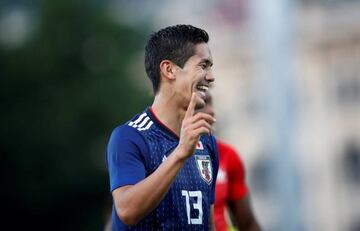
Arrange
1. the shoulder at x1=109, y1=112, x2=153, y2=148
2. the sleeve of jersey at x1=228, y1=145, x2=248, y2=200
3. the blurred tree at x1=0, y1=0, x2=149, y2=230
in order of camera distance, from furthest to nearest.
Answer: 1. the blurred tree at x1=0, y1=0, x2=149, y2=230
2. the sleeve of jersey at x1=228, y1=145, x2=248, y2=200
3. the shoulder at x1=109, y1=112, x2=153, y2=148

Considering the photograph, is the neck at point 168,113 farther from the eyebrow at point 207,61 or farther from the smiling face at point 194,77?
the eyebrow at point 207,61

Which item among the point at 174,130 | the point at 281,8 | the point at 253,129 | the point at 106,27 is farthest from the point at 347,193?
the point at 174,130

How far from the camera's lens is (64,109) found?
3103 centimetres

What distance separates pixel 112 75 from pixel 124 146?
25.2m

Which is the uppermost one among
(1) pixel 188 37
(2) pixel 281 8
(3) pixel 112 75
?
(3) pixel 112 75

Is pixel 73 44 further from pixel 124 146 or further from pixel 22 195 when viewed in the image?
pixel 124 146

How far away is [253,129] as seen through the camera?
7562 centimetres

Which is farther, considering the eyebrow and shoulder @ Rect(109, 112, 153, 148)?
the eyebrow

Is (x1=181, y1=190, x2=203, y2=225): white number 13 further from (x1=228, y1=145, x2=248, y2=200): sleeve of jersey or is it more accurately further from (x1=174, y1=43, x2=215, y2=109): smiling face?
(x1=228, y1=145, x2=248, y2=200): sleeve of jersey

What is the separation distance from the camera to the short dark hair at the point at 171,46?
6.88m

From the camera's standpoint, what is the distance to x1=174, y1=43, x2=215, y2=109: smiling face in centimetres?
682

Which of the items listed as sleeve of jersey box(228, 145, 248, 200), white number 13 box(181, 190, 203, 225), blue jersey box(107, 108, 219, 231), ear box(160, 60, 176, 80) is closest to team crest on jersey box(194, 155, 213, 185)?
blue jersey box(107, 108, 219, 231)

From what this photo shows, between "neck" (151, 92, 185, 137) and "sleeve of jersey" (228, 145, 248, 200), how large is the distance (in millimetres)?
3023

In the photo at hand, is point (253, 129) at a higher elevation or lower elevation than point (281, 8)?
higher
